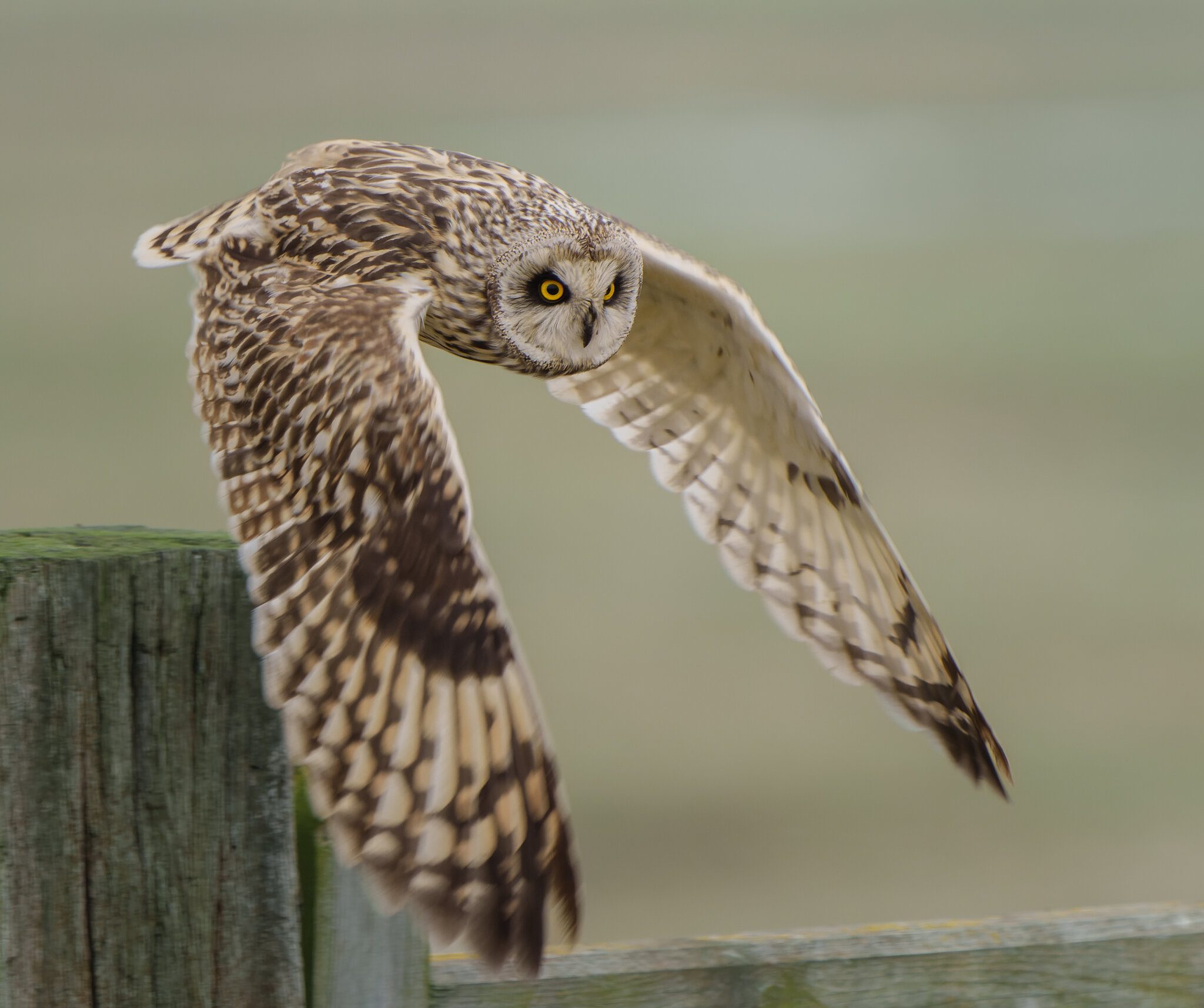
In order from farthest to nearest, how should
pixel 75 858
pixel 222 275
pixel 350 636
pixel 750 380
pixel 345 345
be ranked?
pixel 750 380 < pixel 222 275 < pixel 345 345 < pixel 350 636 < pixel 75 858

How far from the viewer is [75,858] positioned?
1148mm

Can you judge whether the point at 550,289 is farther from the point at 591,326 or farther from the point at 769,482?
the point at 769,482

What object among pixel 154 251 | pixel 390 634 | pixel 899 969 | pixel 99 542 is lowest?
pixel 899 969

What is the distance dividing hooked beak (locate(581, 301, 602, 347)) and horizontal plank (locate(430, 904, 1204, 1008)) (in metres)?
0.96

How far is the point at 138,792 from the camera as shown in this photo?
3.84 ft

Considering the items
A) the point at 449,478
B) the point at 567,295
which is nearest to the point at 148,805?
the point at 449,478

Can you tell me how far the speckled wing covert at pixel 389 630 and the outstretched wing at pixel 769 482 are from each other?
771 mm

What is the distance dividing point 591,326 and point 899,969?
1045mm

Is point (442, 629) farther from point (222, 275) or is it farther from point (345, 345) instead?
Result: point (222, 275)

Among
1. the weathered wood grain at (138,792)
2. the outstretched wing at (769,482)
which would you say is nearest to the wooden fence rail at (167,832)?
the weathered wood grain at (138,792)

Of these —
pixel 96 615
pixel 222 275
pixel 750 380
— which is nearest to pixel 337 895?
pixel 96 615

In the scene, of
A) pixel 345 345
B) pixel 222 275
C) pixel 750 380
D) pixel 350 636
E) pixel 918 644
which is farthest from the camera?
pixel 750 380

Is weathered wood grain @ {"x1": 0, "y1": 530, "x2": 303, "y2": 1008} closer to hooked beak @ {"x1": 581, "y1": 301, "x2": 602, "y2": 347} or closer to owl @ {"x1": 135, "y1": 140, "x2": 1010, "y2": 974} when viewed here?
owl @ {"x1": 135, "y1": 140, "x2": 1010, "y2": 974}

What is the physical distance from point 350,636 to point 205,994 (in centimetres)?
38
